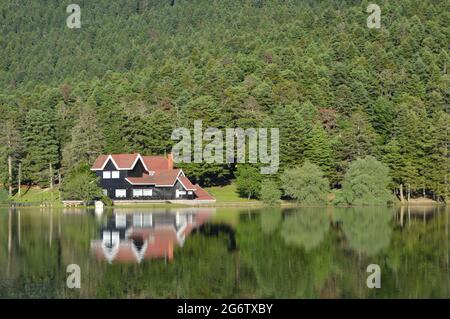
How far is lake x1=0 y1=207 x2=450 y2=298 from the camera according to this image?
27.4m

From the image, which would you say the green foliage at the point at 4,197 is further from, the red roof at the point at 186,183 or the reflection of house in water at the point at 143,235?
the reflection of house in water at the point at 143,235

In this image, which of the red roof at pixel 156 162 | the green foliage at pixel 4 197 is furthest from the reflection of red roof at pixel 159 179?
the green foliage at pixel 4 197

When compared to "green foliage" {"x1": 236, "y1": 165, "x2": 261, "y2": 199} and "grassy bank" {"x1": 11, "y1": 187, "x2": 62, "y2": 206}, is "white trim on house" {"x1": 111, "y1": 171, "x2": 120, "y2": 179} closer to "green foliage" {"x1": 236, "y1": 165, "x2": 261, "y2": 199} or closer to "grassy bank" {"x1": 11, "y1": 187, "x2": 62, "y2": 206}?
"grassy bank" {"x1": 11, "y1": 187, "x2": 62, "y2": 206}

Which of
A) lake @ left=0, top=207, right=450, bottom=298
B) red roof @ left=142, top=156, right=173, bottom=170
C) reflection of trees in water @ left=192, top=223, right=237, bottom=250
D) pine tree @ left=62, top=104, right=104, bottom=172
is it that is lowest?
reflection of trees in water @ left=192, top=223, right=237, bottom=250

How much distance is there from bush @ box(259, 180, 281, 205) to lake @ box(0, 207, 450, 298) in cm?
2526

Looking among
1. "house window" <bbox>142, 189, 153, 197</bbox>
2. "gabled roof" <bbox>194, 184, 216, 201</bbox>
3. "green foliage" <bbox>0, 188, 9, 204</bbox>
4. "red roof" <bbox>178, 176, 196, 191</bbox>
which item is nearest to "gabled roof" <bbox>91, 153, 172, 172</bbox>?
"house window" <bbox>142, 189, 153, 197</bbox>

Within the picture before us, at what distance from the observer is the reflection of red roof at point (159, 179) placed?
285ft

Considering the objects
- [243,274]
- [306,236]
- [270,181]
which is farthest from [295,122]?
[243,274]

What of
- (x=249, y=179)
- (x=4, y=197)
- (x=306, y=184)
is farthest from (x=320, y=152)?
(x=4, y=197)

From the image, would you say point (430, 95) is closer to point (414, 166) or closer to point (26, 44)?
point (414, 166)

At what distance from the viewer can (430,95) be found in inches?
4633

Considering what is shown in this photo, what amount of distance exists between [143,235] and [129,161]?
138ft
